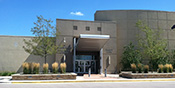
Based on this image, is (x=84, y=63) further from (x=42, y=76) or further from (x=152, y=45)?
(x=42, y=76)

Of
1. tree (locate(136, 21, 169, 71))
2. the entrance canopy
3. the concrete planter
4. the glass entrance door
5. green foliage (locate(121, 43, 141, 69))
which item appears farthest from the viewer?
the glass entrance door

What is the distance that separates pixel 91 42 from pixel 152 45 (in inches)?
349

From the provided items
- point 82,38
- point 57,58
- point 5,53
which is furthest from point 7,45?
point 82,38

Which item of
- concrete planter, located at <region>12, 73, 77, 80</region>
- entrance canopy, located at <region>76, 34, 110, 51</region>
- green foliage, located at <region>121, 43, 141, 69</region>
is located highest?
entrance canopy, located at <region>76, 34, 110, 51</region>

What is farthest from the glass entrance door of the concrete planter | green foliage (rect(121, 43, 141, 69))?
the concrete planter

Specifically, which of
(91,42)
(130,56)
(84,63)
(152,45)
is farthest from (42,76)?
(152,45)

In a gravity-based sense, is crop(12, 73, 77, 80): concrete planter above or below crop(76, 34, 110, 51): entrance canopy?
below

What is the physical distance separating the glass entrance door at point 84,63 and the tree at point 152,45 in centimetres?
753

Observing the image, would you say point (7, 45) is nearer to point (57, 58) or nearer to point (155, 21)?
point (57, 58)

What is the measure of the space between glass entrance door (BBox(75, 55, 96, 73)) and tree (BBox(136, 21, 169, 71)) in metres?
7.53

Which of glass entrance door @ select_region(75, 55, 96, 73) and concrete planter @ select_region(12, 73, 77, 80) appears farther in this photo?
glass entrance door @ select_region(75, 55, 96, 73)

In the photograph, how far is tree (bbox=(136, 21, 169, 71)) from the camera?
86.1ft

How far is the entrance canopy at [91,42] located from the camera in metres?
22.8

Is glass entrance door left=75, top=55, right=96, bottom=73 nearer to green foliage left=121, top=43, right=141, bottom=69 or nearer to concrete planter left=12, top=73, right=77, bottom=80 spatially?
green foliage left=121, top=43, right=141, bottom=69
